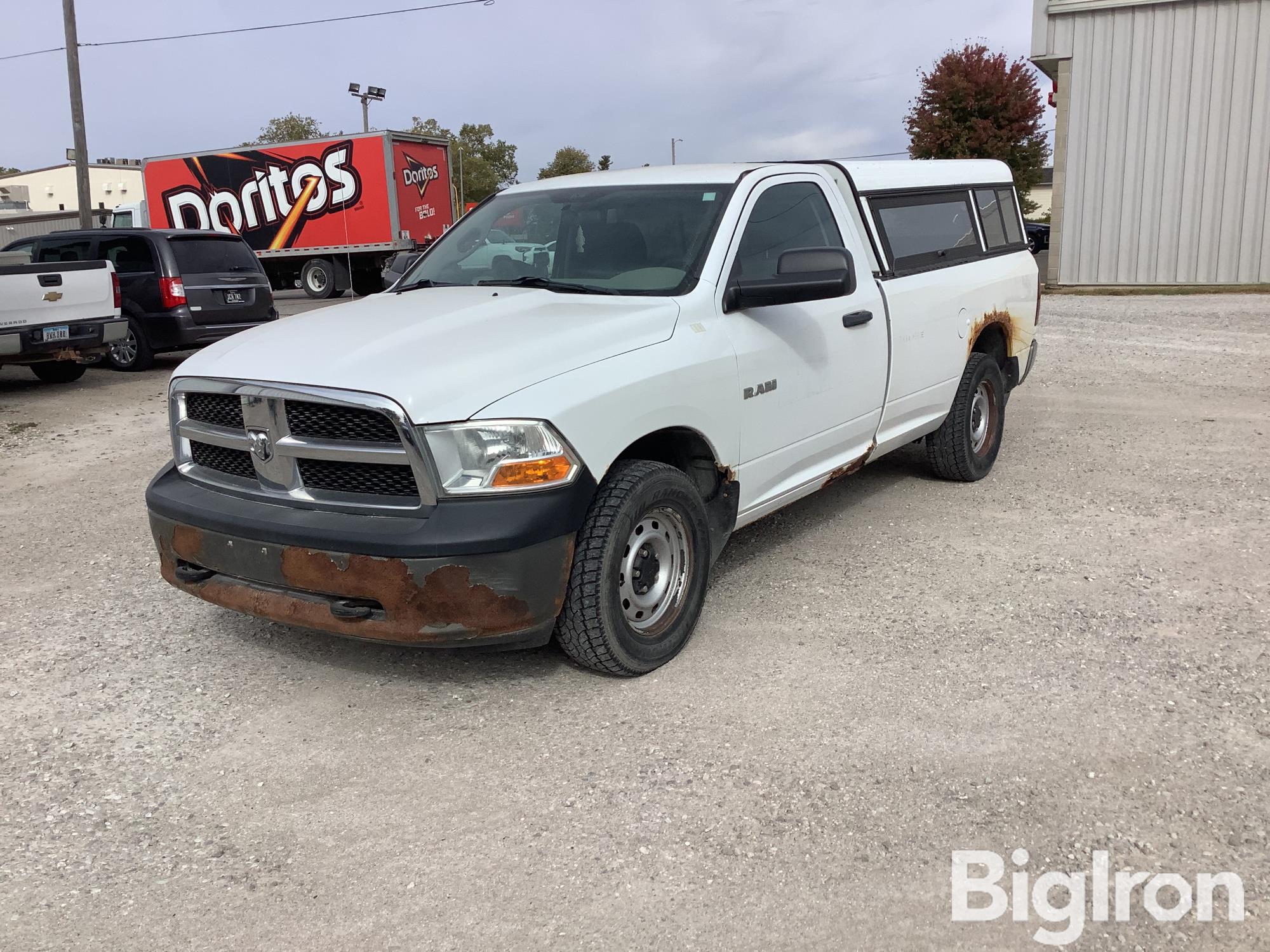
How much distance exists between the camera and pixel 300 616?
381cm

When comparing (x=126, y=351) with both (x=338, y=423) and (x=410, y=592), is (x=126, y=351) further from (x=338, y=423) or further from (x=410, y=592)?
(x=410, y=592)

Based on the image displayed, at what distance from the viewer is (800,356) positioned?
15.8ft

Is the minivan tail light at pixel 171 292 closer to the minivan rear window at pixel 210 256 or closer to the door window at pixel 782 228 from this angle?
the minivan rear window at pixel 210 256

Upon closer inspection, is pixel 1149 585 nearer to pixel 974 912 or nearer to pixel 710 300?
pixel 710 300

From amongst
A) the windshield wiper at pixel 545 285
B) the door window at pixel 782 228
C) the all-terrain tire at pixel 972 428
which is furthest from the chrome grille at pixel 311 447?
the all-terrain tire at pixel 972 428

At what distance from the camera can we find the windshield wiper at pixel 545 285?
459 centimetres

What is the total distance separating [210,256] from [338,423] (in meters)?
10.2

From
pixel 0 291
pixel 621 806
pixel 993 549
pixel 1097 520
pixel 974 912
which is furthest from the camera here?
pixel 0 291

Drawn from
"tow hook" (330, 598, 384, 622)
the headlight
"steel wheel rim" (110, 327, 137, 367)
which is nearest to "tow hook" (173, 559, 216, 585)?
"tow hook" (330, 598, 384, 622)

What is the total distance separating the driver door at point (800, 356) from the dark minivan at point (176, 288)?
9131 mm

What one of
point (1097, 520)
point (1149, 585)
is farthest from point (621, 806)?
point (1097, 520)

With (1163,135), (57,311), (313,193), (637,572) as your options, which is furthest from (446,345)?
(313,193)

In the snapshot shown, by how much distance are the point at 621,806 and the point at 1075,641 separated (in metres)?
2.07

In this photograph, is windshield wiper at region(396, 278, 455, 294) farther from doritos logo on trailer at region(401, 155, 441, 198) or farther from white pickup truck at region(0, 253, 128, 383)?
doritos logo on trailer at region(401, 155, 441, 198)
